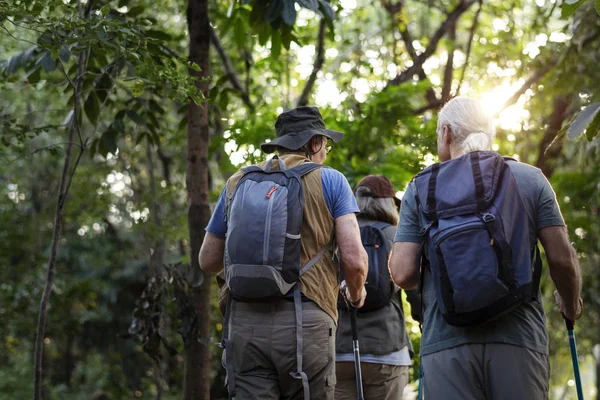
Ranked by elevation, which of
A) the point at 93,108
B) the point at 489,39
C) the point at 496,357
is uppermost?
the point at 489,39

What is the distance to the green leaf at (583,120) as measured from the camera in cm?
358

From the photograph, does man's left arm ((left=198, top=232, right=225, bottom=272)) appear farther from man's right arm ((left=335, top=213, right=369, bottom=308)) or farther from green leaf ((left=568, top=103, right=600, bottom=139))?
green leaf ((left=568, top=103, right=600, bottom=139))

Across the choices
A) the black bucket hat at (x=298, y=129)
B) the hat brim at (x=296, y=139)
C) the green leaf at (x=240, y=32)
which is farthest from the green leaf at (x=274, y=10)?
the hat brim at (x=296, y=139)

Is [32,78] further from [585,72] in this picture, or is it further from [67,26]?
[585,72]

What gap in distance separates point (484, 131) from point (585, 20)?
6154mm

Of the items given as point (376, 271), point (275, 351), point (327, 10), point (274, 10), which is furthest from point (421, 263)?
point (327, 10)

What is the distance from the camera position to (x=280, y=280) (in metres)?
3.66

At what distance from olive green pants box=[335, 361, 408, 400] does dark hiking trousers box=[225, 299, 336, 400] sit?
1403 mm

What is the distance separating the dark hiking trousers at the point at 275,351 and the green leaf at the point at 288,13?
227cm

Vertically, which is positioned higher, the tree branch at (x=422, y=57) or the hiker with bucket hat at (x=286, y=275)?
the tree branch at (x=422, y=57)

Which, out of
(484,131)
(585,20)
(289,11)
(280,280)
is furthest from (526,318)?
(585,20)

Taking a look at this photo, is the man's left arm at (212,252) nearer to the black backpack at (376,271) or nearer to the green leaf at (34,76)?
the black backpack at (376,271)

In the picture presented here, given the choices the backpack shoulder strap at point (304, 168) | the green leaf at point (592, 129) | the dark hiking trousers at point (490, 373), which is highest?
the green leaf at point (592, 129)

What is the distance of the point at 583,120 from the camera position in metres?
3.63
